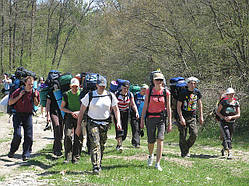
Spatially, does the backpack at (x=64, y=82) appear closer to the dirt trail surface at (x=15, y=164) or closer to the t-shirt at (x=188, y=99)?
the dirt trail surface at (x=15, y=164)

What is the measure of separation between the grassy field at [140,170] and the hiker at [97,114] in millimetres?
411

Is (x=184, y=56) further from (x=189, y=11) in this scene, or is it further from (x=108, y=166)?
(x=108, y=166)

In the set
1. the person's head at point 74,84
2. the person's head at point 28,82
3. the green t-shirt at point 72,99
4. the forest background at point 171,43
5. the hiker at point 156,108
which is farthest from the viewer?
the forest background at point 171,43

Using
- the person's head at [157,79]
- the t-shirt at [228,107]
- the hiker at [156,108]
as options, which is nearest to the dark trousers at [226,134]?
the t-shirt at [228,107]

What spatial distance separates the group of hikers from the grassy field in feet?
0.99

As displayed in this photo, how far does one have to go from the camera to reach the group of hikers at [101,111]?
7180mm

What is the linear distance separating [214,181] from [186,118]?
2510 mm

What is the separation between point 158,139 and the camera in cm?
750

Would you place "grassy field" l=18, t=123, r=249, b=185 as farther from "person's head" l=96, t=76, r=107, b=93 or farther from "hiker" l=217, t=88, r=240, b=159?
"person's head" l=96, t=76, r=107, b=93

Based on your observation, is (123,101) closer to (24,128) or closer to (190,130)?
(190,130)

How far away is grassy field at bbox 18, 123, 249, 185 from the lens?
6742 millimetres

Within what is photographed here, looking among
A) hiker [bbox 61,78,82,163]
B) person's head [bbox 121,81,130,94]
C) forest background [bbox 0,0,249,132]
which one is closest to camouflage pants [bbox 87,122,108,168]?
hiker [bbox 61,78,82,163]

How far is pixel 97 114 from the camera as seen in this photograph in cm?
715

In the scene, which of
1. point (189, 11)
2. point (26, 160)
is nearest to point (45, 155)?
point (26, 160)
